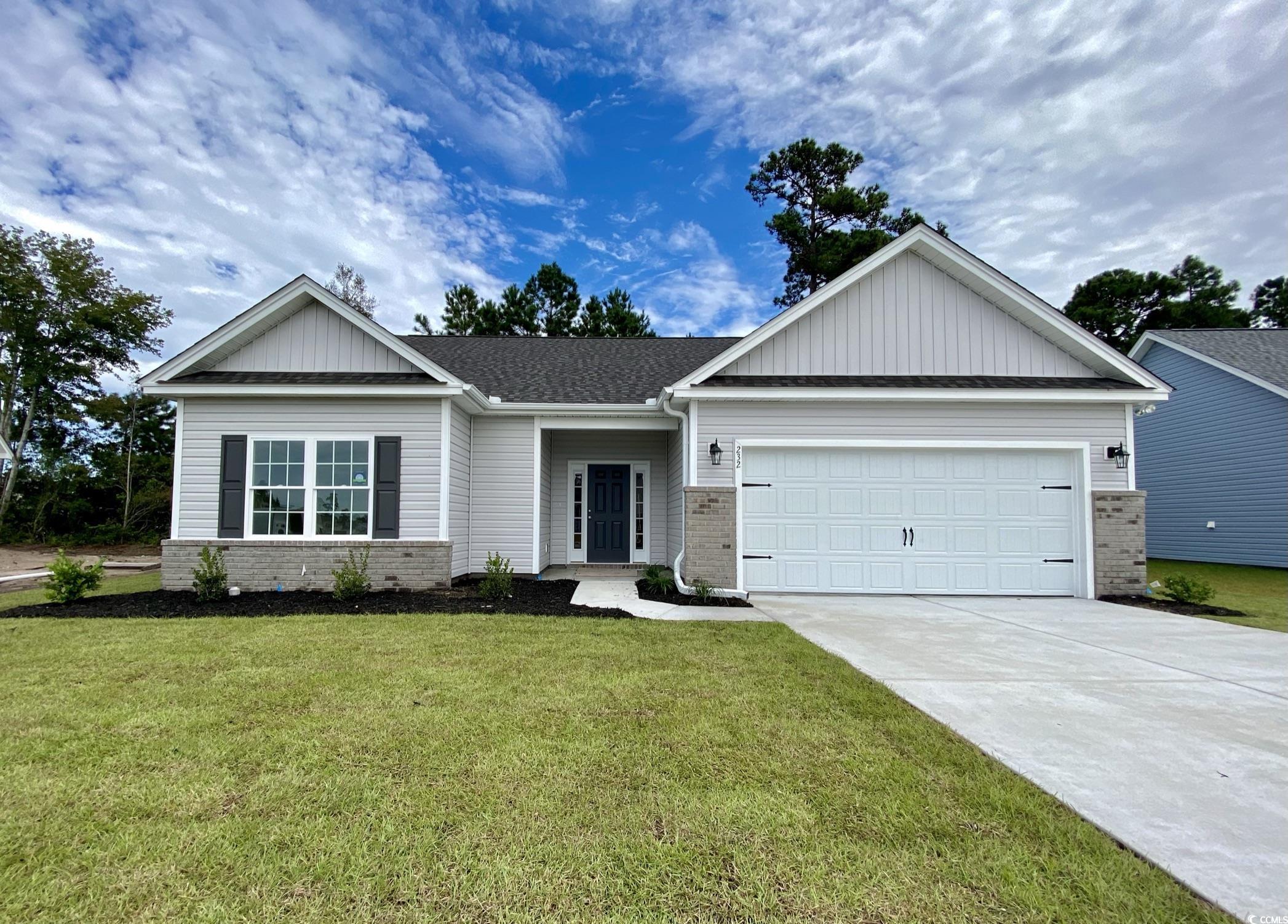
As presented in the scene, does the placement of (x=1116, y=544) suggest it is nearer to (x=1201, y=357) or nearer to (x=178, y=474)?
(x=1201, y=357)

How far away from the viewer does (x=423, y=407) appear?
8906 mm

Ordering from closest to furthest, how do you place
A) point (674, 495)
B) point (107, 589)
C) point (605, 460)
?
point (107, 589)
point (674, 495)
point (605, 460)

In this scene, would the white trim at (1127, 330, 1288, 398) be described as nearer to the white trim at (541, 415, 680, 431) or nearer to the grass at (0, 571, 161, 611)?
the white trim at (541, 415, 680, 431)

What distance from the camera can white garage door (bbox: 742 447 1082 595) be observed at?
8.72 m

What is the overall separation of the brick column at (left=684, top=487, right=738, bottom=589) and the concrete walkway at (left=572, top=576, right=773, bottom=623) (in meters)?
0.95

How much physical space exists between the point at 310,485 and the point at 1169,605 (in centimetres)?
1263

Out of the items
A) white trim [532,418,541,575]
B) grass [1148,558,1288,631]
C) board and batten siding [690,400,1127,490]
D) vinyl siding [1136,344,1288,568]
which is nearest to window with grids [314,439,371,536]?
white trim [532,418,541,575]

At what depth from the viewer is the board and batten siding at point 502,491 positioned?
10.2m

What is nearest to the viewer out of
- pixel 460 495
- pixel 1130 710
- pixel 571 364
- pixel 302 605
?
pixel 1130 710

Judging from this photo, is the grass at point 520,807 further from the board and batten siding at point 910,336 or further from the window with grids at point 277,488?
the board and batten siding at point 910,336

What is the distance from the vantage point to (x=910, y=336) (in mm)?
9062

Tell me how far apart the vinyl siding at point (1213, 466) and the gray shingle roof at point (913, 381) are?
306 inches

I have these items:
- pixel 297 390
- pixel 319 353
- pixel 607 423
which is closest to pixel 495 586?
pixel 607 423

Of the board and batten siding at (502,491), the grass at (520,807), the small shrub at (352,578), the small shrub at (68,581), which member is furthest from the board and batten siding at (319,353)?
the grass at (520,807)
